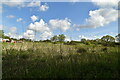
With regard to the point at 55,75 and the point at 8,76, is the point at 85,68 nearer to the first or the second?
the point at 55,75

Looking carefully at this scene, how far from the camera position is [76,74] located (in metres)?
3.28

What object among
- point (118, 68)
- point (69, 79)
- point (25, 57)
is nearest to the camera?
point (69, 79)

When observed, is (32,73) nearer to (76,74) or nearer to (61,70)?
(61,70)

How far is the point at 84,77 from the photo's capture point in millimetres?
3125

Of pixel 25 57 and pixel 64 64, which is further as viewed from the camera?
pixel 25 57

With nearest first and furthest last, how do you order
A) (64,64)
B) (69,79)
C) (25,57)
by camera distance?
(69,79) → (64,64) → (25,57)

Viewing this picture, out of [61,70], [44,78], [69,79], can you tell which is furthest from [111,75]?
[44,78]

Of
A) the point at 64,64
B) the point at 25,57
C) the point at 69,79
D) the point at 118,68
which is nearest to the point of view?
the point at 69,79

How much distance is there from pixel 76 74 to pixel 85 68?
556 mm

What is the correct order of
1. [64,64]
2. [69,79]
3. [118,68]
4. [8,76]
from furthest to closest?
[64,64], [118,68], [8,76], [69,79]

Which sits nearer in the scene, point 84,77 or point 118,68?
point 84,77

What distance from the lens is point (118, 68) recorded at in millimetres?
3680

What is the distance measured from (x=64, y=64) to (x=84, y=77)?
1013mm

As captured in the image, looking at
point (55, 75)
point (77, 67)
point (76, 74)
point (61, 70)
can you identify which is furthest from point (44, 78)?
point (77, 67)
